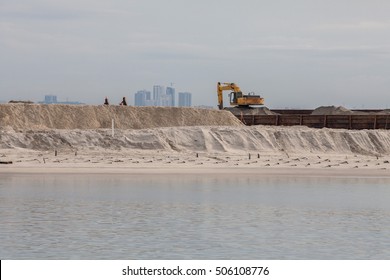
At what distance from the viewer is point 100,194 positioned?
37.4 m

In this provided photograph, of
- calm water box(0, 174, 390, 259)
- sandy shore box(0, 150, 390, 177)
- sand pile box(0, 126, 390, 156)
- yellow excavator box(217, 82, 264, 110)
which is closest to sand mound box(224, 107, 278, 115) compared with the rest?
yellow excavator box(217, 82, 264, 110)

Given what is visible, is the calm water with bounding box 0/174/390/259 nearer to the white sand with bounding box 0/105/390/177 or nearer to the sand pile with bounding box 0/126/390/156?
the white sand with bounding box 0/105/390/177

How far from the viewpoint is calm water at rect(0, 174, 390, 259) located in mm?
24562

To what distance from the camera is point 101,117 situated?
64750 millimetres

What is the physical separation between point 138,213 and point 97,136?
2340 cm

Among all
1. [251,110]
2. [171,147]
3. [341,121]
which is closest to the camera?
[171,147]

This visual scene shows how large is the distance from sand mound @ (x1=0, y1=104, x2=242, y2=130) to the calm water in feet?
60.2

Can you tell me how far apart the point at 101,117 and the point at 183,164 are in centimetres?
1624

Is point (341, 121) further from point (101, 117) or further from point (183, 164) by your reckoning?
point (183, 164)

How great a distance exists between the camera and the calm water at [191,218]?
24562mm

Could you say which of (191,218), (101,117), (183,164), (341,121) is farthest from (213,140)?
(191,218)

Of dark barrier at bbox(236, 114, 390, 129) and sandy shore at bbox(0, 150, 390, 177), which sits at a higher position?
dark barrier at bbox(236, 114, 390, 129)

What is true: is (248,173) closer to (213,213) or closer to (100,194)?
(100,194)

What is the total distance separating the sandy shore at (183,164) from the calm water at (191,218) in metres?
2.64
